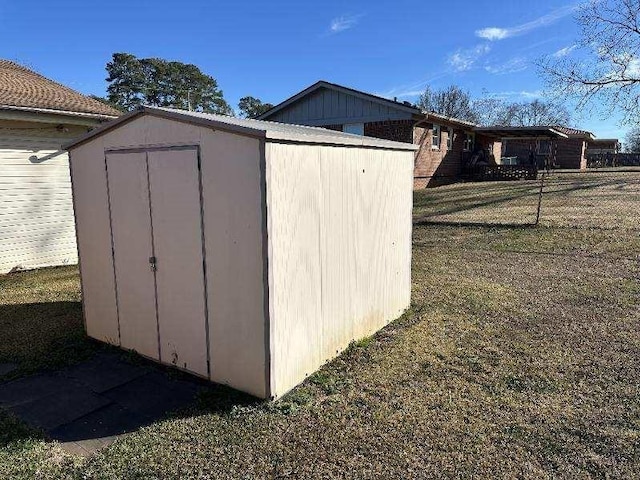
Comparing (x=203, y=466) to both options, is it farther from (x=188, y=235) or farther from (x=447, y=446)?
(x=188, y=235)

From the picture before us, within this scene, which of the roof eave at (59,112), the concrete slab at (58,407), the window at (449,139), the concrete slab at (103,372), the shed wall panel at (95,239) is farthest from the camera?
the window at (449,139)

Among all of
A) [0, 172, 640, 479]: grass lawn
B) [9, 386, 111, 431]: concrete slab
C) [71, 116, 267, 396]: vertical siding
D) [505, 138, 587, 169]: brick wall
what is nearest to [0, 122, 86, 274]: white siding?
[0, 172, 640, 479]: grass lawn

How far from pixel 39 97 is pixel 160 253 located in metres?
7.28

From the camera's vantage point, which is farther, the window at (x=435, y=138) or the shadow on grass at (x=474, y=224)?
the window at (x=435, y=138)

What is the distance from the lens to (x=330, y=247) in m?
4.22

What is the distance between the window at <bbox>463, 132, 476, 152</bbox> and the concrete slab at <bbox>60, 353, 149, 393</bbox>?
2298 cm

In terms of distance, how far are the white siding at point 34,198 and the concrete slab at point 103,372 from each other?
18.5ft

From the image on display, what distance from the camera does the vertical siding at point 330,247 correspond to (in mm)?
3590

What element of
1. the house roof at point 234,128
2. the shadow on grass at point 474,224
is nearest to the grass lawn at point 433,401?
the house roof at point 234,128

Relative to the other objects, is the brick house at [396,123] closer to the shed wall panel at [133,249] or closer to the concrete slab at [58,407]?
the shed wall panel at [133,249]

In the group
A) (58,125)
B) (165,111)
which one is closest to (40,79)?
(58,125)

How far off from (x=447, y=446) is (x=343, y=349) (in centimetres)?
168

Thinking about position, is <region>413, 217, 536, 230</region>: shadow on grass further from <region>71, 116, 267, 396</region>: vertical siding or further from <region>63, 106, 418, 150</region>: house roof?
<region>71, 116, 267, 396</region>: vertical siding

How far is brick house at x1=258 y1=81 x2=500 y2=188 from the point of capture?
18.0 m
